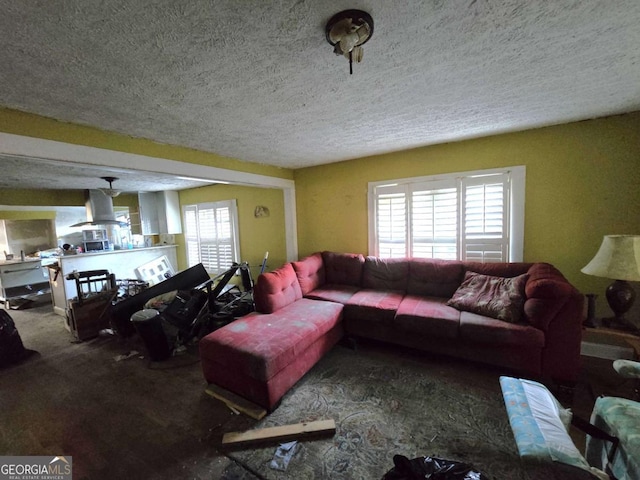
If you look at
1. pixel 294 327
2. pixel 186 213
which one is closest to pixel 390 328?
pixel 294 327

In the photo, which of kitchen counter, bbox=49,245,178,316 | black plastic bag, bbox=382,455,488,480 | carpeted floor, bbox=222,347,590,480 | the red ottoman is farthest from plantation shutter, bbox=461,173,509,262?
kitchen counter, bbox=49,245,178,316

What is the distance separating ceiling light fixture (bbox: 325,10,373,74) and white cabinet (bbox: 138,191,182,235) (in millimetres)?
5583

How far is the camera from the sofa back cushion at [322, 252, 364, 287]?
3.38 meters

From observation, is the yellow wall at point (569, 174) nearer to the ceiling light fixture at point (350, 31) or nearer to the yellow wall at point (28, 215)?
the ceiling light fixture at point (350, 31)

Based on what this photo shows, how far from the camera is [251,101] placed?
67.4 inches

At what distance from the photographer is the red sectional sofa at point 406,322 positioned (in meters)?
1.90

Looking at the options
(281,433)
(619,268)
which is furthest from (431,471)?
(619,268)

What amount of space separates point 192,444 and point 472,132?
11.8ft

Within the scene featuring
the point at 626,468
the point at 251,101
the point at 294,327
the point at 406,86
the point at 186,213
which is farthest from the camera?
the point at 186,213

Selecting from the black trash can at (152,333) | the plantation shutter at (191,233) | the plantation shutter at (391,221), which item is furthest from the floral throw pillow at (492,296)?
the plantation shutter at (191,233)

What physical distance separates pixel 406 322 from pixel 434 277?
82 cm

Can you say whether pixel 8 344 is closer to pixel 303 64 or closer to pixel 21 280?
pixel 21 280

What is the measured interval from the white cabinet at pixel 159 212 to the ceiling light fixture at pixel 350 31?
5.58m

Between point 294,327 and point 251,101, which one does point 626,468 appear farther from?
point 251,101
